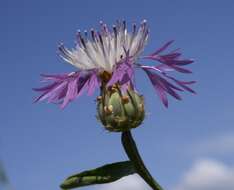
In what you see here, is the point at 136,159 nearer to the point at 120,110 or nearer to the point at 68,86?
the point at 120,110

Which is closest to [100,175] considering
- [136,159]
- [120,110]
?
[136,159]

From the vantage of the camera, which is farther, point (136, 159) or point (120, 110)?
point (120, 110)

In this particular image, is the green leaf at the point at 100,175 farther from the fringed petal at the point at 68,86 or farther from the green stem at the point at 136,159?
the fringed petal at the point at 68,86

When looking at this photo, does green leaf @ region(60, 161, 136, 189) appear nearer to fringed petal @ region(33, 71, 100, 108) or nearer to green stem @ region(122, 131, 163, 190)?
green stem @ region(122, 131, 163, 190)

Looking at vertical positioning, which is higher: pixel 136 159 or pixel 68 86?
pixel 68 86

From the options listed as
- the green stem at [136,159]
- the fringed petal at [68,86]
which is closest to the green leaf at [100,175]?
the green stem at [136,159]

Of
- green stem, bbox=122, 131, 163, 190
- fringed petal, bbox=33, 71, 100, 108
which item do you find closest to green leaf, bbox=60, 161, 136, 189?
green stem, bbox=122, 131, 163, 190

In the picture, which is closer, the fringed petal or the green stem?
the green stem
